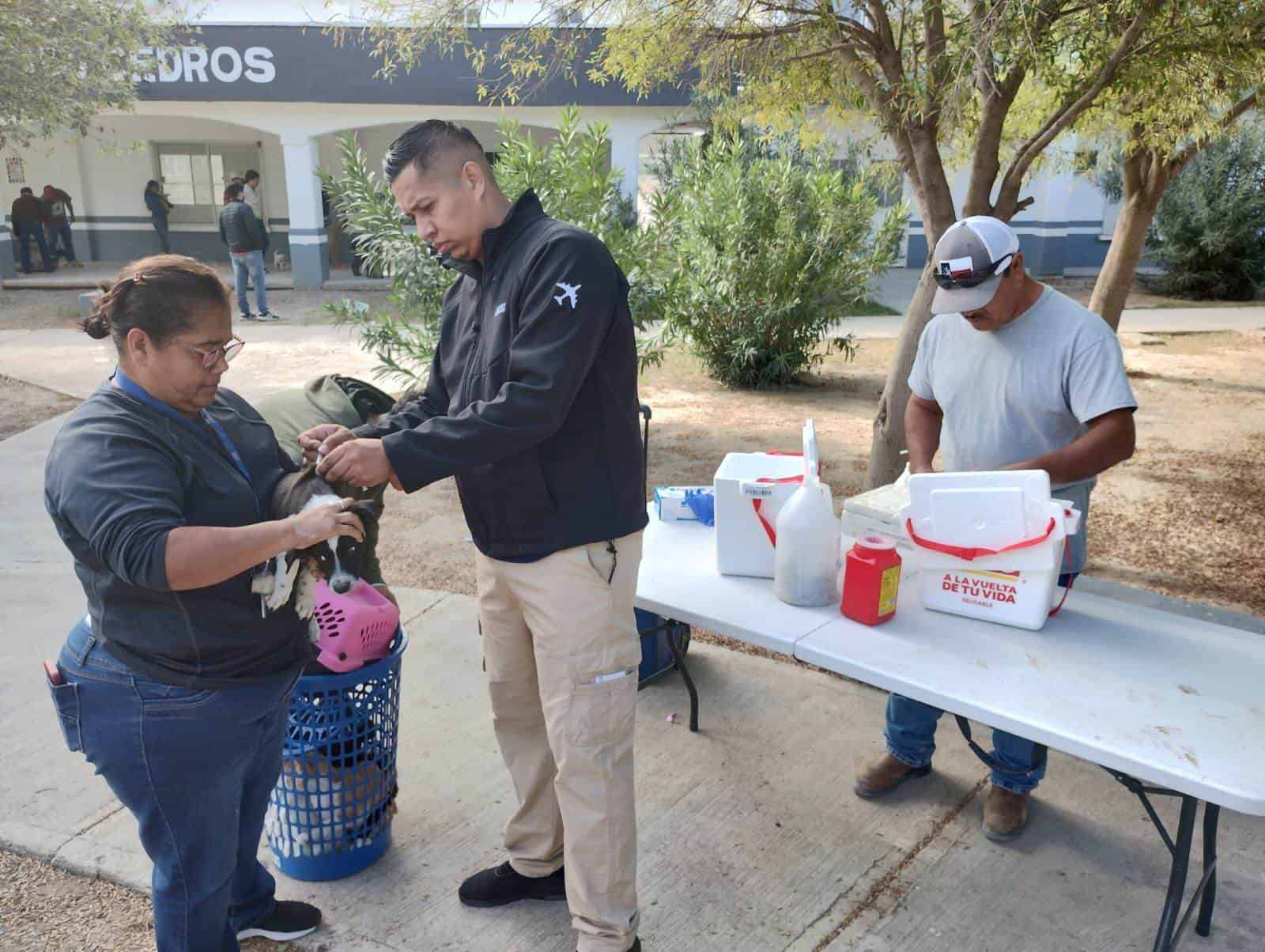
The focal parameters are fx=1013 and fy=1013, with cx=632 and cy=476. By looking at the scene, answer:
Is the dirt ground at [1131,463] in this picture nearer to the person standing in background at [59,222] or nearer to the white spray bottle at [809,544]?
the white spray bottle at [809,544]

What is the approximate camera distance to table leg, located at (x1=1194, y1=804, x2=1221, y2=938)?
8.13 feet

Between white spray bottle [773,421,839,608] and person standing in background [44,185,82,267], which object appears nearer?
white spray bottle [773,421,839,608]

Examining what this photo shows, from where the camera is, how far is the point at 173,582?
1.76 meters

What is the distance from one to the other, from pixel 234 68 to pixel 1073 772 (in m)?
15.9

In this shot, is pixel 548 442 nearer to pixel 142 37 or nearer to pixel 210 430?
pixel 210 430

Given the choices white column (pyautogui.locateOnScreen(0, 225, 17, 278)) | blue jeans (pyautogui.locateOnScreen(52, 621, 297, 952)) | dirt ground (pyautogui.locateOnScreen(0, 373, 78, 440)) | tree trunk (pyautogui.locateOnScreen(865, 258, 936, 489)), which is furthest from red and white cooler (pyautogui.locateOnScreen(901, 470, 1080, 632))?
white column (pyautogui.locateOnScreen(0, 225, 17, 278))

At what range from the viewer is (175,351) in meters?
1.91

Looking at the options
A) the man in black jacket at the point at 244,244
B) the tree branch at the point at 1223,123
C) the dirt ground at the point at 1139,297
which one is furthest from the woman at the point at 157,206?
the tree branch at the point at 1223,123

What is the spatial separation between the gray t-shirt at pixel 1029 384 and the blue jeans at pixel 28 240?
19.2 m

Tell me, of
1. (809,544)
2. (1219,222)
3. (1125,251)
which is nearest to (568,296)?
(809,544)

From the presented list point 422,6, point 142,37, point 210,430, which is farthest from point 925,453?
point 142,37

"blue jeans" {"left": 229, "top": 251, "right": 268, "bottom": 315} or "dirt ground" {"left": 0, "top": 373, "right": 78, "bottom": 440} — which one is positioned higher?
"blue jeans" {"left": 229, "top": 251, "right": 268, "bottom": 315}

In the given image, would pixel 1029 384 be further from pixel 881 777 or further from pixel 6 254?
pixel 6 254

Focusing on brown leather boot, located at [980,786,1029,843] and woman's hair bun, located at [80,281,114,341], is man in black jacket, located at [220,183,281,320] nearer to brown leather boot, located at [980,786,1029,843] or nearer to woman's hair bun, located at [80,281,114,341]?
woman's hair bun, located at [80,281,114,341]
